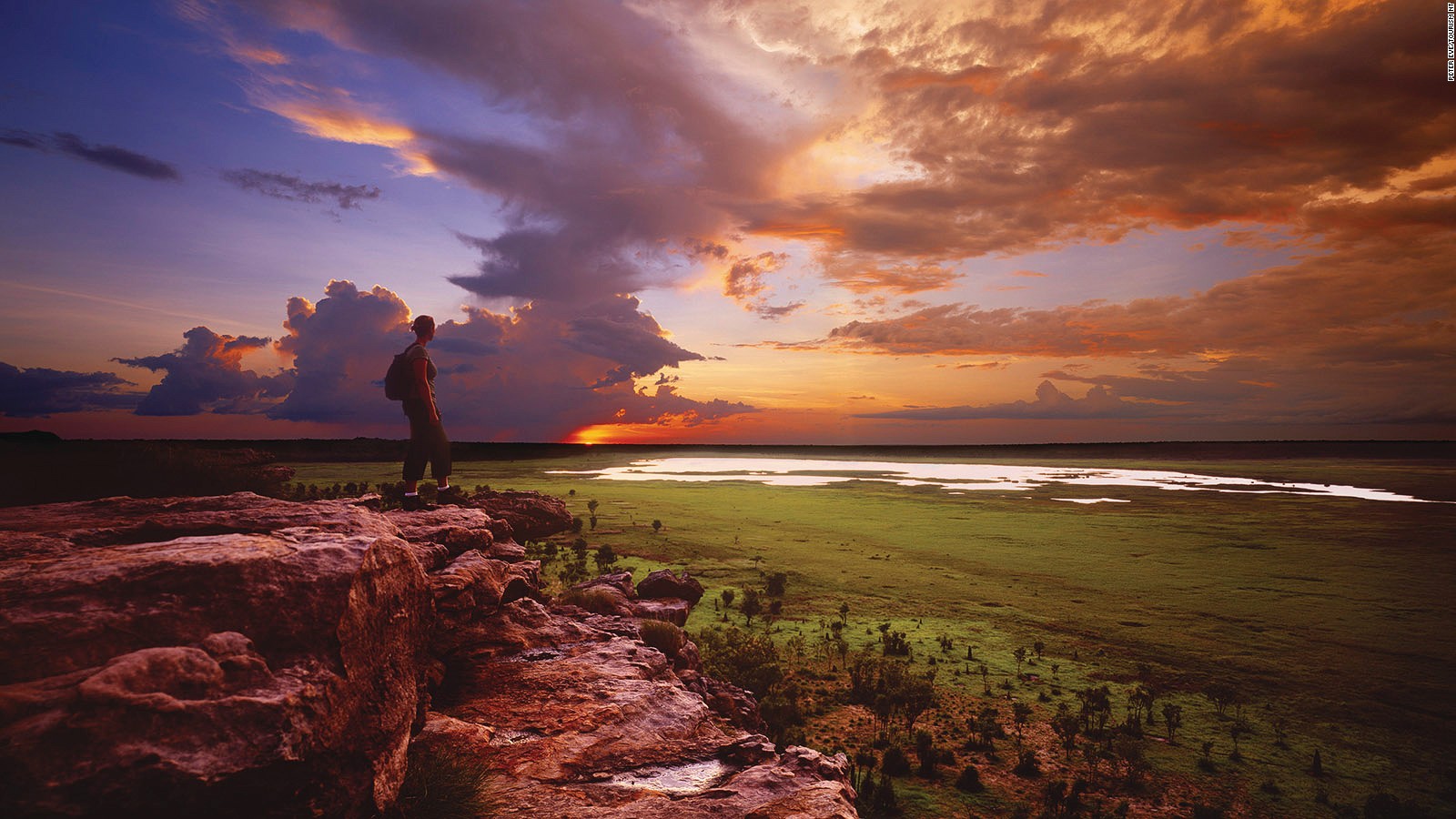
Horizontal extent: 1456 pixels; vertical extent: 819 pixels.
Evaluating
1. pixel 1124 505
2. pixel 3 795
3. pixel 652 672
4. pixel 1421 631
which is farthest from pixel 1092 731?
Answer: pixel 1124 505

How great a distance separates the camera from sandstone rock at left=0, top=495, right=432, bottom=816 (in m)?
4.23

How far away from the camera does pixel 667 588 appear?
24141 millimetres

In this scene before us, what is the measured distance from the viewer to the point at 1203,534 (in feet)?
183

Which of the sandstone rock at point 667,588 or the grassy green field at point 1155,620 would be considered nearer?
the grassy green field at point 1155,620

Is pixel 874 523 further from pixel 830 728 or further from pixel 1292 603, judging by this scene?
pixel 830 728

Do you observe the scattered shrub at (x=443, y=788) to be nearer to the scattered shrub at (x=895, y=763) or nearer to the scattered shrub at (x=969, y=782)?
the scattered shrub at (x=895, y=763)

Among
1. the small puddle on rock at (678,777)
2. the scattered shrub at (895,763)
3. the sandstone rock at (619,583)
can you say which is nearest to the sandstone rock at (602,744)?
the small puddle on rock at (678,777)

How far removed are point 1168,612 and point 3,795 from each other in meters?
38.5

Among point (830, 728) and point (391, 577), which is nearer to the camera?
point (391, 577)

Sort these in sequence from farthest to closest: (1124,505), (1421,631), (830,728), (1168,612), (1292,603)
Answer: (1124,505), (1292,603), (1168,612), (1421,631), (830,728)

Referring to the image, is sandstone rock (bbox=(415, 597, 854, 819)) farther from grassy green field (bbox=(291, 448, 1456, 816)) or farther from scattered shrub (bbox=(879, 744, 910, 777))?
grassy green field (bbox=(291, 448, 1456, 816))

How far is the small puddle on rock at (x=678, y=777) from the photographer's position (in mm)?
7727

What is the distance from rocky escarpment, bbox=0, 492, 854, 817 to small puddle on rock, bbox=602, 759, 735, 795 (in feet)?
0.13

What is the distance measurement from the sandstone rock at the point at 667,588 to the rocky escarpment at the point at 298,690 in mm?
12499
